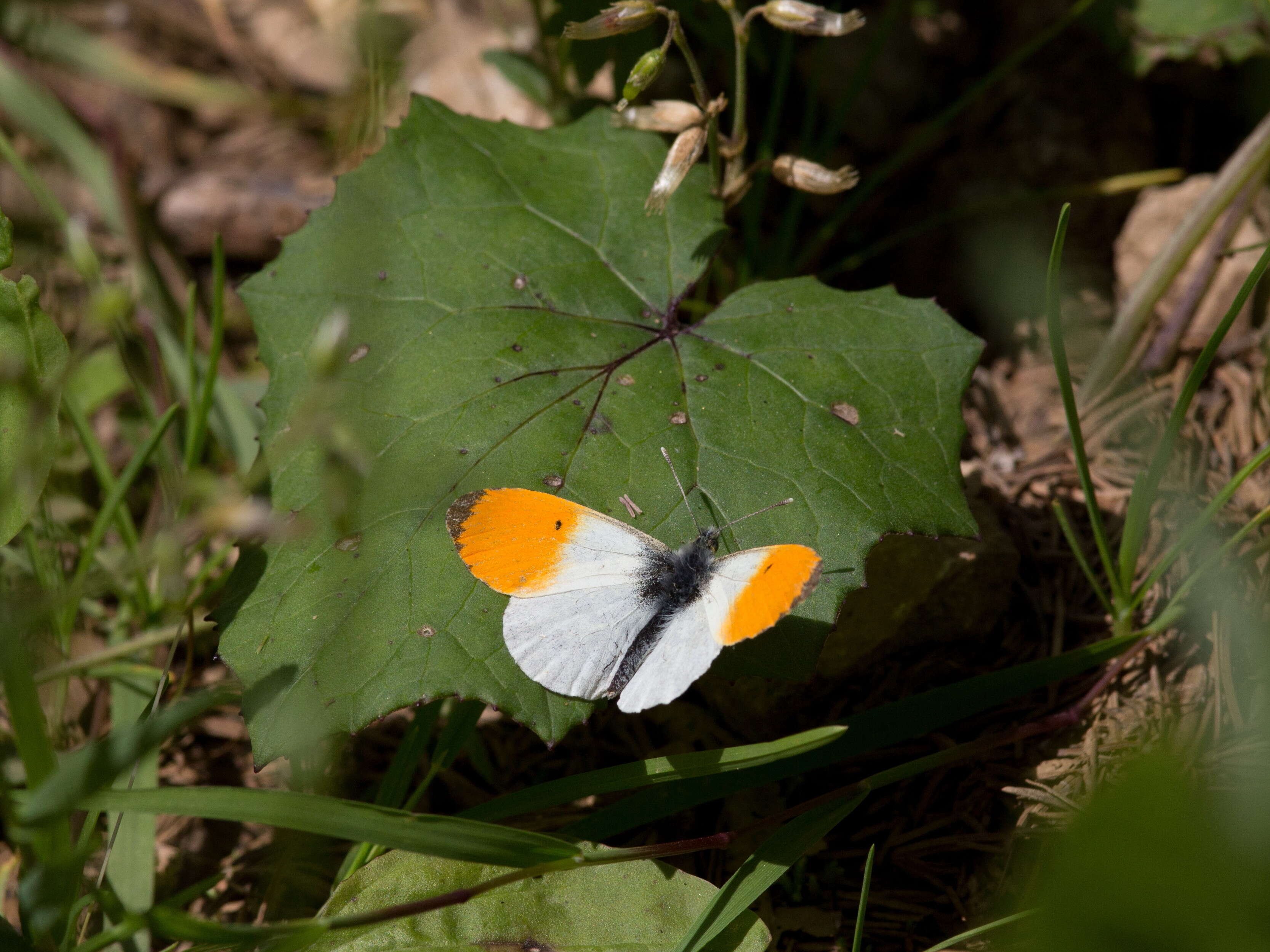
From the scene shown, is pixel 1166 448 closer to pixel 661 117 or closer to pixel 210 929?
pixel 661 117

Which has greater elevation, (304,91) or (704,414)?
(704,414)

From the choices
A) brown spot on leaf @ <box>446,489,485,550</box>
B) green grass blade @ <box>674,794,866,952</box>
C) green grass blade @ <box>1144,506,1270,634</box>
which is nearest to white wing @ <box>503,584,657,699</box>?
brown spot on leaf @ <box>446,489,485,550</box>

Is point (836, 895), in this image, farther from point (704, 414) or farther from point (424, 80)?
point (424, 80)

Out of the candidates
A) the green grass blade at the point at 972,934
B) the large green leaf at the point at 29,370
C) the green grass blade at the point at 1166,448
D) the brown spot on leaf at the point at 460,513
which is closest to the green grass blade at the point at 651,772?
the green grass blade at the point at 972,934

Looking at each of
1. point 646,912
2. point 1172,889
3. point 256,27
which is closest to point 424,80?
point 256,27

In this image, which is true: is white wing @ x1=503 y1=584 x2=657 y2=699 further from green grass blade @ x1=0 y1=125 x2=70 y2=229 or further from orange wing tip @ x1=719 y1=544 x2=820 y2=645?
green grass blade @ x1=0 y1=125 x2=70 y2=229

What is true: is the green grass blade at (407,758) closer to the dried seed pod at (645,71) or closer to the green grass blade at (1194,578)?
the dried seed pod at (645,71)

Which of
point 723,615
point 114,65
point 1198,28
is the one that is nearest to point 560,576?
point 723,615
